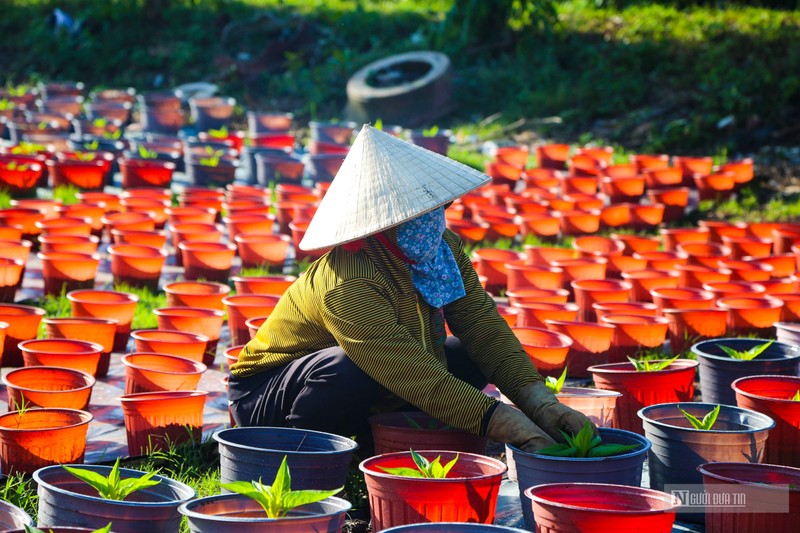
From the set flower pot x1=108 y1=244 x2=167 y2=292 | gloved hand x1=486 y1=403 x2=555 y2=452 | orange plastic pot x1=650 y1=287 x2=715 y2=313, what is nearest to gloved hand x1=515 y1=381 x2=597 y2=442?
gloved hand x1=486 y1=403 x2=555 y2=452

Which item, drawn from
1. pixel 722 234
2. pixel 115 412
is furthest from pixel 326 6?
pixel 115 412

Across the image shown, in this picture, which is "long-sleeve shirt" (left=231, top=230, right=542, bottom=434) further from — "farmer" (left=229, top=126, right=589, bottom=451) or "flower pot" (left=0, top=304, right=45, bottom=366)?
"flower pot" (left=0, top=304, right=45, bottom=366)

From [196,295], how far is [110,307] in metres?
0.34

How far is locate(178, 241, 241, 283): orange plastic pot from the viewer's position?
4902mm

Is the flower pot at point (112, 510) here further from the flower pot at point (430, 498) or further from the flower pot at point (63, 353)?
the flower pot at point (63, 353)

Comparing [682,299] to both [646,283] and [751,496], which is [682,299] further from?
[751,496]

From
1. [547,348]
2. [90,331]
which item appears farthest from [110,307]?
[547,348]

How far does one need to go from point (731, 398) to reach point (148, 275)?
2578mm

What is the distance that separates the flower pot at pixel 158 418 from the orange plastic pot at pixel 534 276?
2042 millimetres

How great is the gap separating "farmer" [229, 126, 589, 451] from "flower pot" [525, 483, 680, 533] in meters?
0.26

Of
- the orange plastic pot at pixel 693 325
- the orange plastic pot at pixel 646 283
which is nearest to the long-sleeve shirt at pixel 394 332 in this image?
the orange plastic pot at pixel 693 325

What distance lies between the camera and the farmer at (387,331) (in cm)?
265

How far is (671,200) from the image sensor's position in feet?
22.3

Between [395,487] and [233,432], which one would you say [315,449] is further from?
[395,487]
